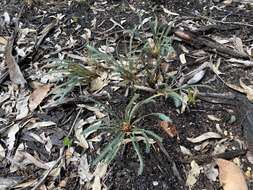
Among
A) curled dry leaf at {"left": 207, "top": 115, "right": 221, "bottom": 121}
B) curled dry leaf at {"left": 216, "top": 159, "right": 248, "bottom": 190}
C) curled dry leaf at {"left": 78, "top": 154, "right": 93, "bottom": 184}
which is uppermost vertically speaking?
curled dry leaf at {"left": 207, "top": 115, "right": 221, "bottom": 121}

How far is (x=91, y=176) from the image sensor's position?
221 centimetres

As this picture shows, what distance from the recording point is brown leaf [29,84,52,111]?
2578mm

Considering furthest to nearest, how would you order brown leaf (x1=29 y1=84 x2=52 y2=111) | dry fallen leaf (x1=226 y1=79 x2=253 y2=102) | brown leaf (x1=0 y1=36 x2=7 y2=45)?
brown leaf (x1=0 y1=36 x2=7 y2=45) → brown leaf (x1=29 y1=84 x2=52 y2=111) → dry fallen leaf (x1=226 y1=79 x2=253 y2=102)

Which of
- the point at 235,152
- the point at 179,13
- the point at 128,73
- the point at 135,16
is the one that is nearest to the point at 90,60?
the point at 128,73

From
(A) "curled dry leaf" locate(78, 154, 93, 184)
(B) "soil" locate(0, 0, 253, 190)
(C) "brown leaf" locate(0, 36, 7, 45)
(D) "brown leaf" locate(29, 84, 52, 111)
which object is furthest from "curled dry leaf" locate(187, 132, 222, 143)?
(C) "brown leaf" locate(0, 36, 7, 45)

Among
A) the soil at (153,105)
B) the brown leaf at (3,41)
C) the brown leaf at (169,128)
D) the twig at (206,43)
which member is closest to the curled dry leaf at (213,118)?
the soil at (153,105)

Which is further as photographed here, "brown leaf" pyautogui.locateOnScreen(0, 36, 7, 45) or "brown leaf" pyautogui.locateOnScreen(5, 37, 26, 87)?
"brown leaf" pyautogui.locateOnScreen(0, 36, 7, 45)

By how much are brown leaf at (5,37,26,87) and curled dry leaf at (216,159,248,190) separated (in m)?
1.31

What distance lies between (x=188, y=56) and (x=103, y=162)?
0.92 metres

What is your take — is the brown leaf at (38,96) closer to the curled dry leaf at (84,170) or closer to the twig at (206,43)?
the curled dry leaf at (84,170)

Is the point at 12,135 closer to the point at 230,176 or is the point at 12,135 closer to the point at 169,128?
the point at 169,128

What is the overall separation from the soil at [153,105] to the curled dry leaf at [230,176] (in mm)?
39

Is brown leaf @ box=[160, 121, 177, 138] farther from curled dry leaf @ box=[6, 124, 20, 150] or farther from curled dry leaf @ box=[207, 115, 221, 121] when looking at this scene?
curled dry leaf @ box=[6, 124, 20, 150]

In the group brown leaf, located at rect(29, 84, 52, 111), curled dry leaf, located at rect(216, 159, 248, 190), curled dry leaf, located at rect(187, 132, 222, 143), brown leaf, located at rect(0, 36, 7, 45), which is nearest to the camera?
curled dry leaf, located at rect(216, 159, 248, 190)
